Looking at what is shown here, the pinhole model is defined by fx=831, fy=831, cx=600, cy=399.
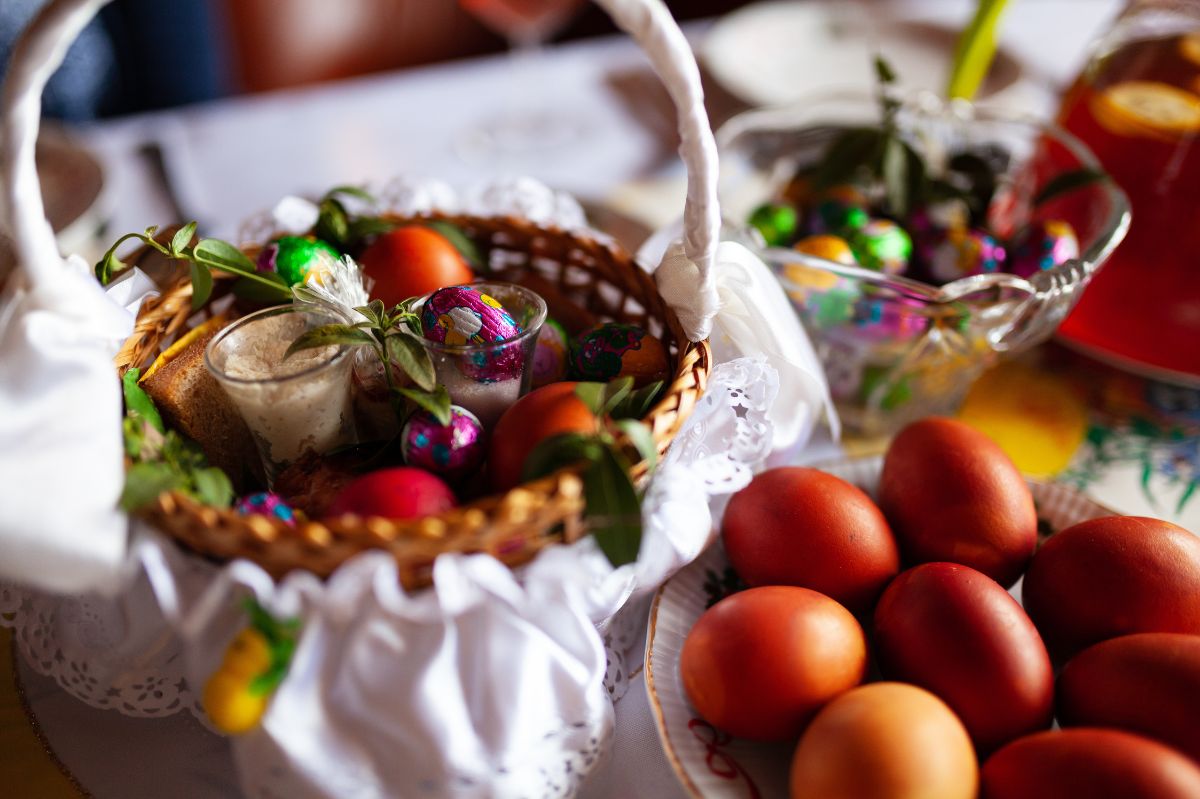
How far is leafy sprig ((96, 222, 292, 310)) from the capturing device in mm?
536

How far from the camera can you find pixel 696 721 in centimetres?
46

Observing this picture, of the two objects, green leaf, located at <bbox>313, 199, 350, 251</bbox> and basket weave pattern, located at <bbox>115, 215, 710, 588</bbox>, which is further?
green leaf, located at <bbox>313, 199, 350, 251</bbox>

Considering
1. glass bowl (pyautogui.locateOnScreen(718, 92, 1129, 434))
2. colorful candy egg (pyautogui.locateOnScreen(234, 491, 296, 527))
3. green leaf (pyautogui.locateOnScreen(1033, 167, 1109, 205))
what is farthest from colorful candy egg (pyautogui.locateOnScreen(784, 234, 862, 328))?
colorful candy egg (pyautogui.locateOnScreen(234, 491, 296, 527))

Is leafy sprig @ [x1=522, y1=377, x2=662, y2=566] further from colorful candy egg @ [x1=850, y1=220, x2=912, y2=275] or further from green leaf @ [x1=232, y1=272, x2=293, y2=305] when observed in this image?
colorful candy egg @ [x1=850, y1=220, x2=912, y2=275]

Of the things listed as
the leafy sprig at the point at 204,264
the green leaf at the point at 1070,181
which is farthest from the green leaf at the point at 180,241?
the green leaf at the point at 1070,181

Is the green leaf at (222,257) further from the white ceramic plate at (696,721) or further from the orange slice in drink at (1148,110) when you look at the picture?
the orange slice in drink at (1148,110)

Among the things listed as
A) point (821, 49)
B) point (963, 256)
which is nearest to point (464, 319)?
point (963, 256)

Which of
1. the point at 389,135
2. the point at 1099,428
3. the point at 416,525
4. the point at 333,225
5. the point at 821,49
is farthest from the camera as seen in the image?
the point at 821,49

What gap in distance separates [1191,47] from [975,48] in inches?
7.5

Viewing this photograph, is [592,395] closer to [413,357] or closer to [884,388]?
[413,357]

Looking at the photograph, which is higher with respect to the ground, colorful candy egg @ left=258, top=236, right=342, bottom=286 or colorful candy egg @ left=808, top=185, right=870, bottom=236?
colorful candy egg @ left=808, top=185, right=870, bottom=236

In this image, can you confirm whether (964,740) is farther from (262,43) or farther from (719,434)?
(262,43)

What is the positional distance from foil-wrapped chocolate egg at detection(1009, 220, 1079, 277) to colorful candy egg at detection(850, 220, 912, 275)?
9cm

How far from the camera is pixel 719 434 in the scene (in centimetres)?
52
